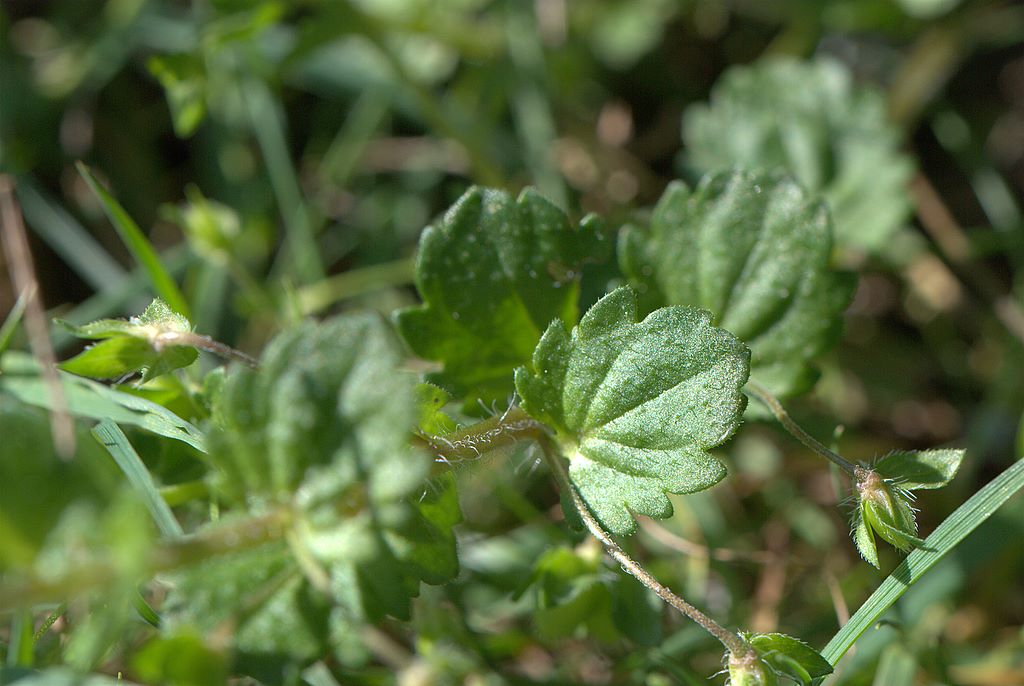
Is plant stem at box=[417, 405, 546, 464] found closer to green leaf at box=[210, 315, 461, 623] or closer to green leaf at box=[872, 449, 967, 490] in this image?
green leaf at box=[210, 315, 461, 623]

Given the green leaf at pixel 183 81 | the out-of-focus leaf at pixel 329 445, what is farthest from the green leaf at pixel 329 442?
the green leaf at pixel 183 81

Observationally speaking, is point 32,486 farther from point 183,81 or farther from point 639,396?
point 183,81

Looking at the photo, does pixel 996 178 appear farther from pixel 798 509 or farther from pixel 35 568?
pixel 35 568

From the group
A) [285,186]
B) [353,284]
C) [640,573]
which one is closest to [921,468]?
[640,573]

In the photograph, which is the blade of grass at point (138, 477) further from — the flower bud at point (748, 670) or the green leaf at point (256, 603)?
the flower bud at point (748, 670)

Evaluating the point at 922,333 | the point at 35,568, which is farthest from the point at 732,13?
the point at 35,568

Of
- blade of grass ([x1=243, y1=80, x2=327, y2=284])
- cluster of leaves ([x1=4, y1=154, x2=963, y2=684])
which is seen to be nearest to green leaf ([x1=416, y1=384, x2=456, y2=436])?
cluster of leaves ([x1=4, y1=154, x2=963, y2=684])
